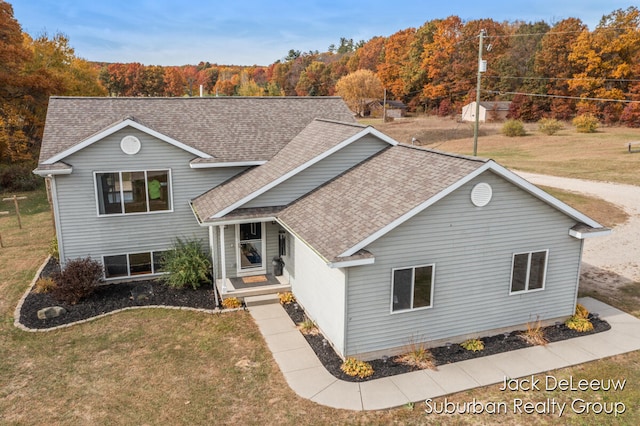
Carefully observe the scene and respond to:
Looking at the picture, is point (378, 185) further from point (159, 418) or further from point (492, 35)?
point (492, 35)

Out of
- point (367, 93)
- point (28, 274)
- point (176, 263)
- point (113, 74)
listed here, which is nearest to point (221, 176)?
point (176, 263)

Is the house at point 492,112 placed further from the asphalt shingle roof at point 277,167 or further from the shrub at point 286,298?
the shrub at point 286,298

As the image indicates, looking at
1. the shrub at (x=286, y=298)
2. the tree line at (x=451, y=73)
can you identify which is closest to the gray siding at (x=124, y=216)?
the shrub at (x=286, y=298)

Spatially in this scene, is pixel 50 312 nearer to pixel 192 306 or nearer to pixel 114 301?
pixel 114 301

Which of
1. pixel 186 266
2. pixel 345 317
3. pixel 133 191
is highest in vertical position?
pixel 133 191

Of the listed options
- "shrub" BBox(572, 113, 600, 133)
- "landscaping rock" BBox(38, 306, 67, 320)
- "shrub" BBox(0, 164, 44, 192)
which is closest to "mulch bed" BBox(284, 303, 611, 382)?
"landscaping rock" BBox(38, 306, 67, 320)

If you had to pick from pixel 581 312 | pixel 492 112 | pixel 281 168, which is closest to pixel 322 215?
pixel 281 168
